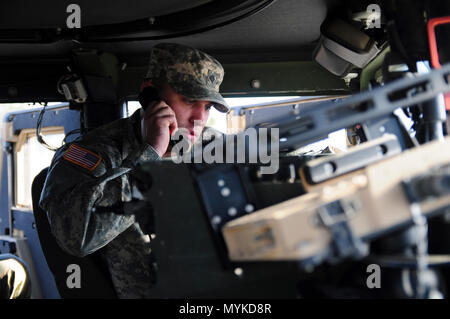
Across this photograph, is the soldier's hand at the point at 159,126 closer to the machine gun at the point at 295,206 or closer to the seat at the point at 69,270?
the seat at the point at 69,270

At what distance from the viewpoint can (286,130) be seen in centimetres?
83

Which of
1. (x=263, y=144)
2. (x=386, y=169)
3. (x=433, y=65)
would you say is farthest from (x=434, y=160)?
(x=433, y=65)

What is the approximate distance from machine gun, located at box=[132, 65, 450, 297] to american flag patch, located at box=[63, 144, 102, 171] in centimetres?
97

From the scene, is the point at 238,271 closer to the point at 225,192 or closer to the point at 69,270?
the point at 225,192

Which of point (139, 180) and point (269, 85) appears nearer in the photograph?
point (139, 180)

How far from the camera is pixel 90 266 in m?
1.89

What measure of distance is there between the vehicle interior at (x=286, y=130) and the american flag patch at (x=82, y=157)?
244 mm

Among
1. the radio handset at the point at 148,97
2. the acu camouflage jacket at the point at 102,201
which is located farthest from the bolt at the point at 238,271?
the radio handset at the point at 148,97

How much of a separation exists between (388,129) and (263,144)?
321mm

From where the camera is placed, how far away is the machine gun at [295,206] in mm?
688

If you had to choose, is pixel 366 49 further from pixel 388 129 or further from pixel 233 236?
pixel 233 236

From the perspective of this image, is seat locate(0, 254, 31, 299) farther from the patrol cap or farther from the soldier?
the patrol cap

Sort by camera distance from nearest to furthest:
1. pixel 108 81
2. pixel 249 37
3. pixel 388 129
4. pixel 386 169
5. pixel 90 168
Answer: pixel 386 169 → pixel 388 129 → pixel 90 168 → pixel 249 37 → pixel 108 81

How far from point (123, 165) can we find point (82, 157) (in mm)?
241
